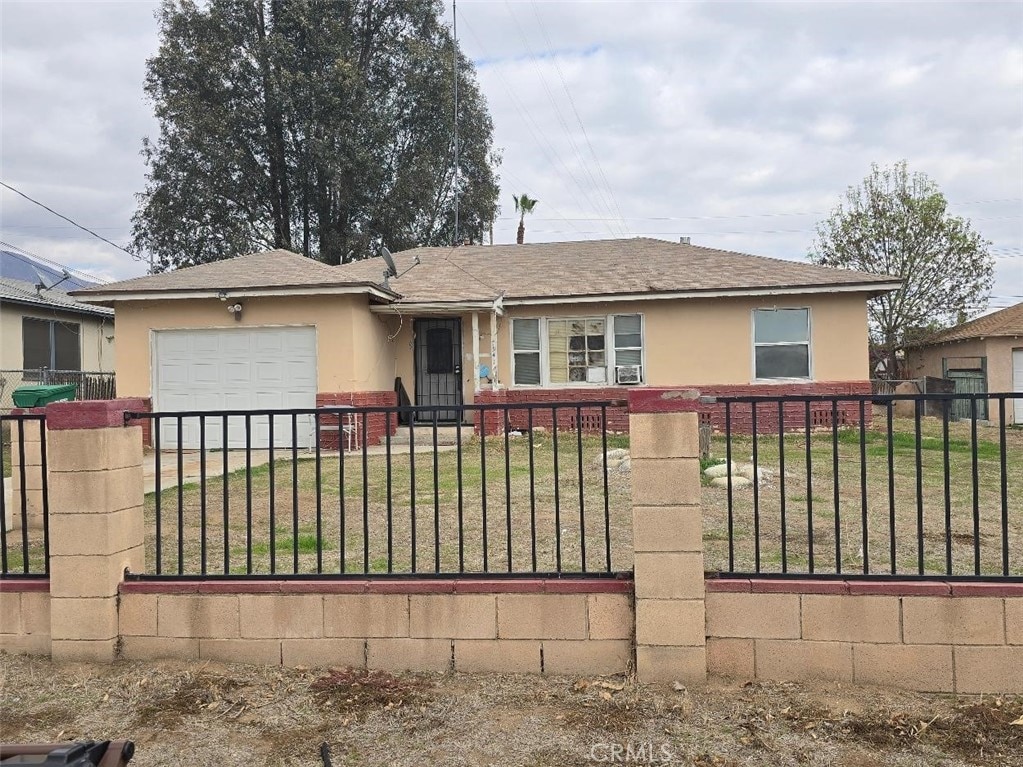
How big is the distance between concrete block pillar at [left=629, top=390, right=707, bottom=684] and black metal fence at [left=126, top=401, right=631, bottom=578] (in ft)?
0.69

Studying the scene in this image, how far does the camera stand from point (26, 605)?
409 centimetres

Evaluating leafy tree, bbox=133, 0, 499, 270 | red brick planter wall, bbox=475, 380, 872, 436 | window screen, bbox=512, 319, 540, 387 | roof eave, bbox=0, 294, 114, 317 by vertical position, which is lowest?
red brick planter wall, bbox=475, 380, 872, 436

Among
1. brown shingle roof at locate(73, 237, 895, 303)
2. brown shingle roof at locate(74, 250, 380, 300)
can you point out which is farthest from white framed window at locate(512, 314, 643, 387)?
brown shingle roof at locate(74, 250, 380, 300)

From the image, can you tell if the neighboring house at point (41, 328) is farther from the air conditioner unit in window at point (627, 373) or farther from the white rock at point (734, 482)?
the white rock at point (734, 482)

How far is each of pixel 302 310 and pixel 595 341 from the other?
19.0ft

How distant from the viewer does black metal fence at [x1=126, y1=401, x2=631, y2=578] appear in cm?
390

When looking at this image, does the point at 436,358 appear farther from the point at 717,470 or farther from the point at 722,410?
the point at 717,470

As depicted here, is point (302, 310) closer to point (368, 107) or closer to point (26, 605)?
point (26, 605)

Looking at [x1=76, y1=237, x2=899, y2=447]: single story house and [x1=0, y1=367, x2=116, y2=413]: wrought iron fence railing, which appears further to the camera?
[x1=0, y1=367, x2=116, y2=413]: wrought iron fence railing

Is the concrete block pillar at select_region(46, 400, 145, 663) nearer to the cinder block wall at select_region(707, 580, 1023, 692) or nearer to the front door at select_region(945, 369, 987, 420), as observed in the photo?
the cinder block wall at select_region(707, 580, 1023, 692)

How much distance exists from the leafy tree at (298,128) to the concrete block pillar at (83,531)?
2342 cm

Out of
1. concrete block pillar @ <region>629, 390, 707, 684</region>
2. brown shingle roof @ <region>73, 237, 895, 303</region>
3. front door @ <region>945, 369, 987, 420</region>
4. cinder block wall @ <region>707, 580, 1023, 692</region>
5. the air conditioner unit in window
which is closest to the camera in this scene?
cinder block wall @ <region>707, 580, 1023, 692</region>

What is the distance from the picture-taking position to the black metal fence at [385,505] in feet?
12.8

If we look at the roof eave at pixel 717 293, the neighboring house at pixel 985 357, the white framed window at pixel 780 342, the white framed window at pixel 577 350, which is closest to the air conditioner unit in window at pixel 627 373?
the white framed window at pixel 577 350
